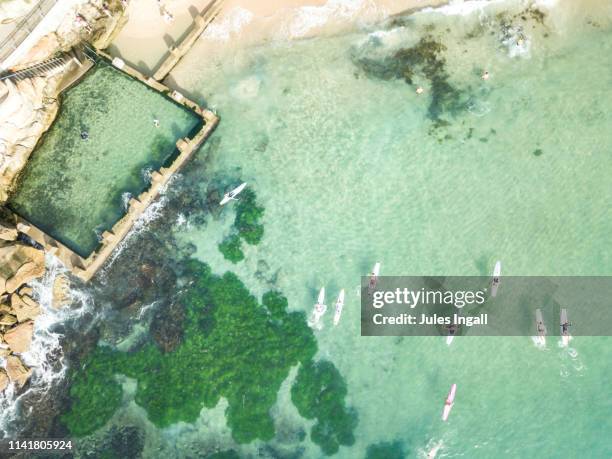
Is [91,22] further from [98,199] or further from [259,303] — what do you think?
[259,303]

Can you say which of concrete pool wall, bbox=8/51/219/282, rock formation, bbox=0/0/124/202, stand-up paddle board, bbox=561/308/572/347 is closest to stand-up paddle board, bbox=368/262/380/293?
stand-up paddle board, bbox=561/308/572/347

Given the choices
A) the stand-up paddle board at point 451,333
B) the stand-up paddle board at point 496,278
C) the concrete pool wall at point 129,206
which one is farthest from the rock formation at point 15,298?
the stand-up paddle board at point 496,278

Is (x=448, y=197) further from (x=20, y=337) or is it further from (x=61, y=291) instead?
(x=20, y=337)

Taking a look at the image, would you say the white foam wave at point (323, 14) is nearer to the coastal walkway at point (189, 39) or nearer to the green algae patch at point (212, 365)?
the coastal walkway at point (189, 39)

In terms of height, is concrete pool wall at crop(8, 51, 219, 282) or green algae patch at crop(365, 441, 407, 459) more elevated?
concrete pool wall at crop(8, 51, 219, 282)

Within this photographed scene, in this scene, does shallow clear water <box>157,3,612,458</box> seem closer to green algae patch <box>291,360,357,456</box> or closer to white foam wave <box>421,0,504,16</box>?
white foam wave <box>421,0,504,16</box>

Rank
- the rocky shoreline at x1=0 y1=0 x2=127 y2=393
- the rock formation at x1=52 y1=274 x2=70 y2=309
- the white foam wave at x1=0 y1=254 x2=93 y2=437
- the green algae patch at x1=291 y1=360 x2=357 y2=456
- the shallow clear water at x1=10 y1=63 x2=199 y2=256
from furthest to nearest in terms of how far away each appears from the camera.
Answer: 1. the white foam wave at x1=0 y1=254 x2=93 y2=437
2. the rock formation at x1=52 y1=274 x2=70 y2=309
3. the shallow clear water at x1=10 y1=63 x2=199 y2=256
4. the green algae patch at x1=291 y1=360 x2=357 y2=456
5. the rocky shoreline at x1=0 y1=0 x2=127 y2=393

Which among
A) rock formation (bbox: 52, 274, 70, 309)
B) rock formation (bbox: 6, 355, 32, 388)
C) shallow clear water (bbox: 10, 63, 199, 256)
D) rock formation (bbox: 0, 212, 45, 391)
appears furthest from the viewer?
rock formation (bbox: 52, 274, 70, 309)
